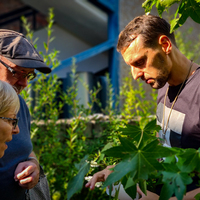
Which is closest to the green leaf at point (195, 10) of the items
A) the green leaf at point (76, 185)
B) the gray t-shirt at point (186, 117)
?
the gray t-shirt at point (186, 117)

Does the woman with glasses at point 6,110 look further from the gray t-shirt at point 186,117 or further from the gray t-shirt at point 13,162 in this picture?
the gray t-shirt at point 186,117

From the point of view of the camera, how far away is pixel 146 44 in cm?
177

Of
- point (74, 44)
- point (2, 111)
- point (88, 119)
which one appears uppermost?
point (74, 44)

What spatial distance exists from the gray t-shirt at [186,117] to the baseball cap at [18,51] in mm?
940

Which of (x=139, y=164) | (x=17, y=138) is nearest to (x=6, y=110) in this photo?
(x=17, y=138)

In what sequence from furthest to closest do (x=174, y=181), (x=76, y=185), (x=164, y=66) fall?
(x=164, y=66) < (x=76, y=185) < (x=174, y=181)

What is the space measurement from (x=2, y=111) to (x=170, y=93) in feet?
3.63

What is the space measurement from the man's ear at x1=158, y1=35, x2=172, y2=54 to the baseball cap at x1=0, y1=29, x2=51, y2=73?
808mm

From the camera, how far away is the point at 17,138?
1877mm

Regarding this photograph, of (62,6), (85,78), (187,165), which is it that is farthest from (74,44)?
(187,165)

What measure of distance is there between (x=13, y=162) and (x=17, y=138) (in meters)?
0.16

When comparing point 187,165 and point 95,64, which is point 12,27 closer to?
point 95,64

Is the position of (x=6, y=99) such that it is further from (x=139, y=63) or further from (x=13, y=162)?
(x=139, y=63)

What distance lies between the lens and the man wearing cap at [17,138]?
1777mm
